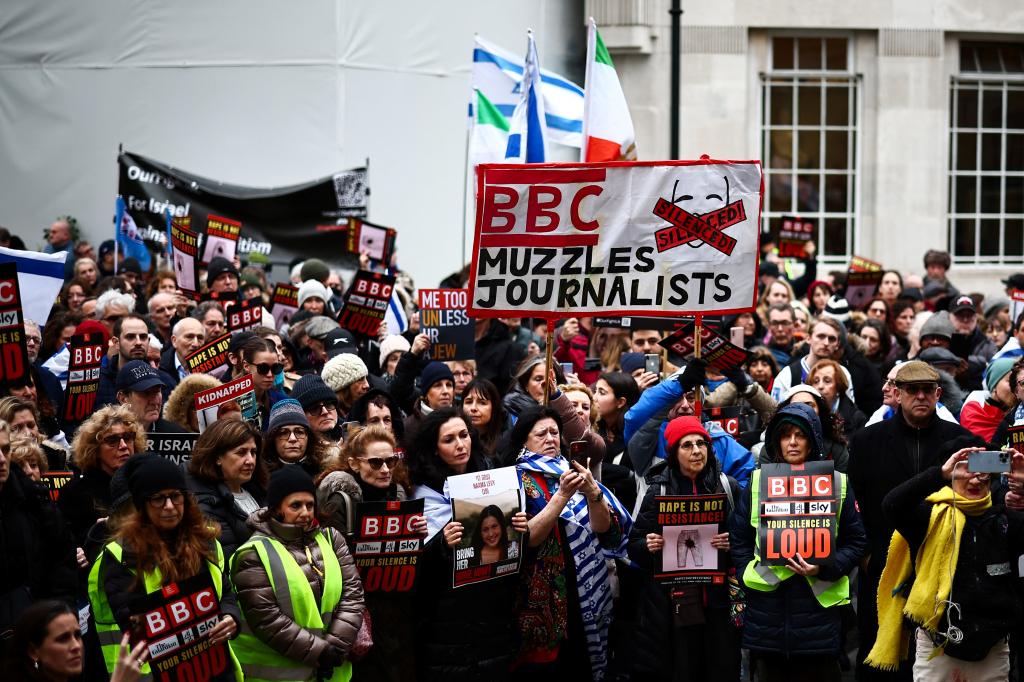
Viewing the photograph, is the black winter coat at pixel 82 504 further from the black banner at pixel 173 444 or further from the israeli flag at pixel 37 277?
the israeli flag at pixel 37 277

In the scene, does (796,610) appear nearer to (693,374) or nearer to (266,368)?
(693,374)

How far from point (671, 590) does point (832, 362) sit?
2.62m

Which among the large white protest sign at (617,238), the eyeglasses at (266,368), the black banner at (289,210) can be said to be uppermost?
the black banner at (289,210)

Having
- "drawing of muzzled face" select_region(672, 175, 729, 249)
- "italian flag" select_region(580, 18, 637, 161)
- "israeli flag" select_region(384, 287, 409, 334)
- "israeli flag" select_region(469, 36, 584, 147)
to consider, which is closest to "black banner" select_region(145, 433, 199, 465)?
"drawing of muzzled face" select_region(672, 175, 729, 249)

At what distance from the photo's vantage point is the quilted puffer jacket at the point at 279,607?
6.32m

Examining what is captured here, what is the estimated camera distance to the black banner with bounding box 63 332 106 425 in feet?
28.5

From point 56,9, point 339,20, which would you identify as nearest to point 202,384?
point 339,20

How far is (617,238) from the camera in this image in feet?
27.8

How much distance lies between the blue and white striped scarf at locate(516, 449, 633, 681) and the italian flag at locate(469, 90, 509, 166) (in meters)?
7.95

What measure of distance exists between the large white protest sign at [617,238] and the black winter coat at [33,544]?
2.60 m

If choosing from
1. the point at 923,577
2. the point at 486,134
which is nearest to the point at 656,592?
the point at 923,577

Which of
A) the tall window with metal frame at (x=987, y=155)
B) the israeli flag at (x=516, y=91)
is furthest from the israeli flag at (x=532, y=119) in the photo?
the tall window with metal frame at (x=987, y=155)

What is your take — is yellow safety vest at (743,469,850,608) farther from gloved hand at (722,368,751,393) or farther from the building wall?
the building wall

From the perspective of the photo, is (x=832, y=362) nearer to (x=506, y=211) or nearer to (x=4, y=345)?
(x=506, y=211)
